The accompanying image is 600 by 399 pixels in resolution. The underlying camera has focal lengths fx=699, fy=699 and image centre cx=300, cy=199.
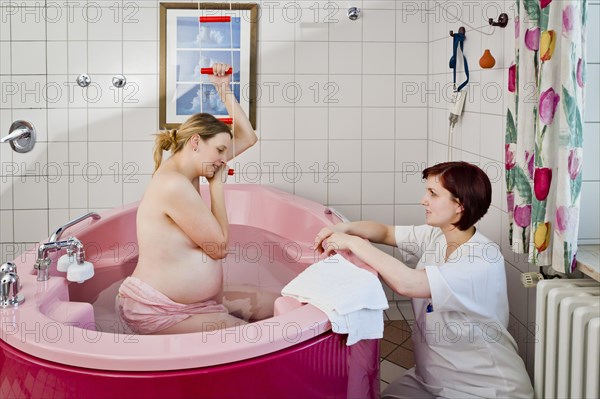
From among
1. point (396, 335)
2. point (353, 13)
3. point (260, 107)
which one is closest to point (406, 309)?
point (396, 335)

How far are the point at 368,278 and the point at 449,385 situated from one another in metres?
0.50

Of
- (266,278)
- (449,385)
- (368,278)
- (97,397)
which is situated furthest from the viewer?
(266,278)

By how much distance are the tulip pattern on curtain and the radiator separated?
0.28 feet

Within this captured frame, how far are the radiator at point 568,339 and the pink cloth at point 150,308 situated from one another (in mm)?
953

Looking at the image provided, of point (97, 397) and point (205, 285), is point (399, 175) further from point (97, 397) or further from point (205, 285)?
point (97, 397)

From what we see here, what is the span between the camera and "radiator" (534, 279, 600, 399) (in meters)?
1.71

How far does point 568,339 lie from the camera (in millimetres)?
1854

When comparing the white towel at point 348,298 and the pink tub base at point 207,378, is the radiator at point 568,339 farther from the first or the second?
the pink tub base at point 207,378

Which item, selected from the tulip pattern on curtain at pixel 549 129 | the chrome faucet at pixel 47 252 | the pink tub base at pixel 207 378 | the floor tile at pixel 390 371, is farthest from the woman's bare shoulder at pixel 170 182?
the floor tile at pixel 390 371

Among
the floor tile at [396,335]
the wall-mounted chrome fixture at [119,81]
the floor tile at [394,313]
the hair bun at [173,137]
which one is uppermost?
the wall-mounted chrome fixture at [119,81]

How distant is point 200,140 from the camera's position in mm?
→ 2197

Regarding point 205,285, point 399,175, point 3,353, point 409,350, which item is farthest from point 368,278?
point 399,175

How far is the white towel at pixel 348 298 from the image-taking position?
1761 millimetres

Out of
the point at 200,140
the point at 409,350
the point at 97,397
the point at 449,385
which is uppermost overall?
the point at 200,140
